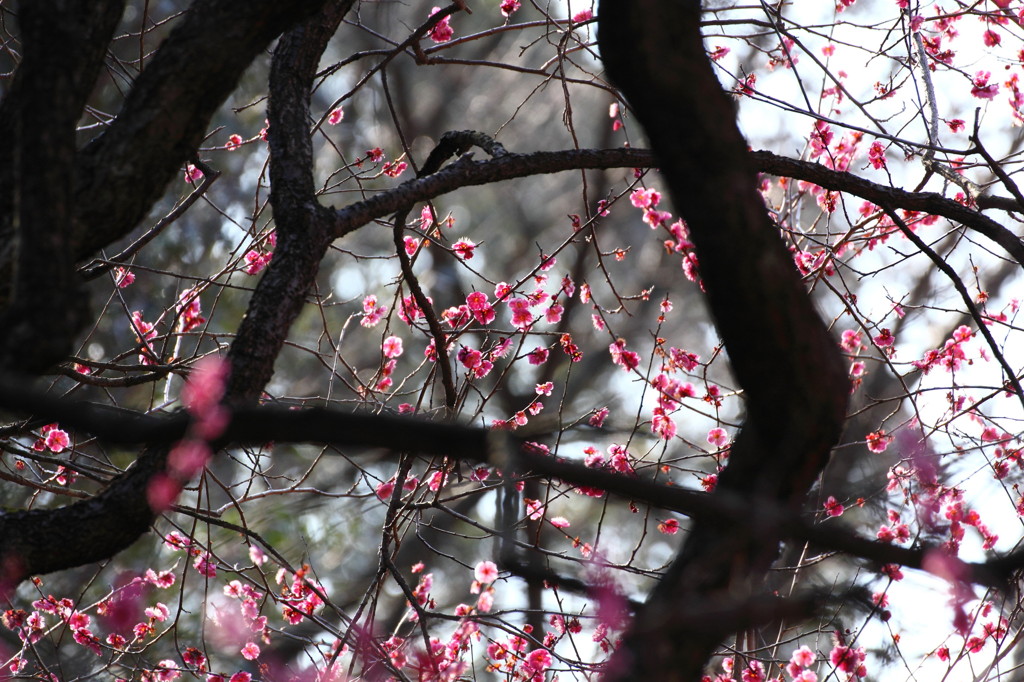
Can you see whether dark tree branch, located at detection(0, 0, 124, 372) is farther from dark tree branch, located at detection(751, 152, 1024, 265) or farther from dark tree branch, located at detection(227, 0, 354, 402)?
dark tree branch, located at detection(751, 152, 1024, 265)

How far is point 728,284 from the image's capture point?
1417 mm

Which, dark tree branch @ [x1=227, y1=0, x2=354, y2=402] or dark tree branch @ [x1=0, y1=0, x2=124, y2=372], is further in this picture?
dark tree branch @ [x1=227, y1=0, x2=354, y2=402]

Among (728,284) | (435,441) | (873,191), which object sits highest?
(873,191)

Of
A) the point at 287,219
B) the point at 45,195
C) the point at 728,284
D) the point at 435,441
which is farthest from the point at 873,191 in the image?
the point at 45,195

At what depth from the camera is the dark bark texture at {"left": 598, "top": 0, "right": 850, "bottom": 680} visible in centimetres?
140

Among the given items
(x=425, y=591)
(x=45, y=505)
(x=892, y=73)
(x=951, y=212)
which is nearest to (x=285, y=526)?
(x=45, y=505)

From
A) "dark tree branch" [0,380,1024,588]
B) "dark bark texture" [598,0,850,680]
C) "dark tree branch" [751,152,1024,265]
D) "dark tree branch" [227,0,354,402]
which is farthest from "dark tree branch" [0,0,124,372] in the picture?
"dark tree branch" [751,152,1024,265]

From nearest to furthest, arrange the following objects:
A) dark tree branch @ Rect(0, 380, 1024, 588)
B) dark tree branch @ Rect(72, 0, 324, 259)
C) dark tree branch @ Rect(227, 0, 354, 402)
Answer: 1. dark tree branch @ Rect(0, 380, 1024, 588)
2. dark tree branch @ Rect(72, 0, 324, 259)
3. dark tree branch @ Rect(227, 0, 354, 402)

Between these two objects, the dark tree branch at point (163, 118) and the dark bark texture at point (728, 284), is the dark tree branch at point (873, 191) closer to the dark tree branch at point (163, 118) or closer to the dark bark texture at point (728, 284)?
the dark bark texture at point (728, 284)

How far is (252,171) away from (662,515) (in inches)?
259

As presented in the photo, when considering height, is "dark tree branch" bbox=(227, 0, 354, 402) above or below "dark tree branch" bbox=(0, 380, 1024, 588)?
above

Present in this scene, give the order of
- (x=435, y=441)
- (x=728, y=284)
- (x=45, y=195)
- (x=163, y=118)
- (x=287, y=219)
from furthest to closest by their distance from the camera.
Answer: (x=287, y=219) → (x=163, y=118) → (x=728, y=284) → (x=45, y=195) → (x=435, y=441)

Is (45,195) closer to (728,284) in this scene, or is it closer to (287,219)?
(287,219)

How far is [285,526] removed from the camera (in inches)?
281
